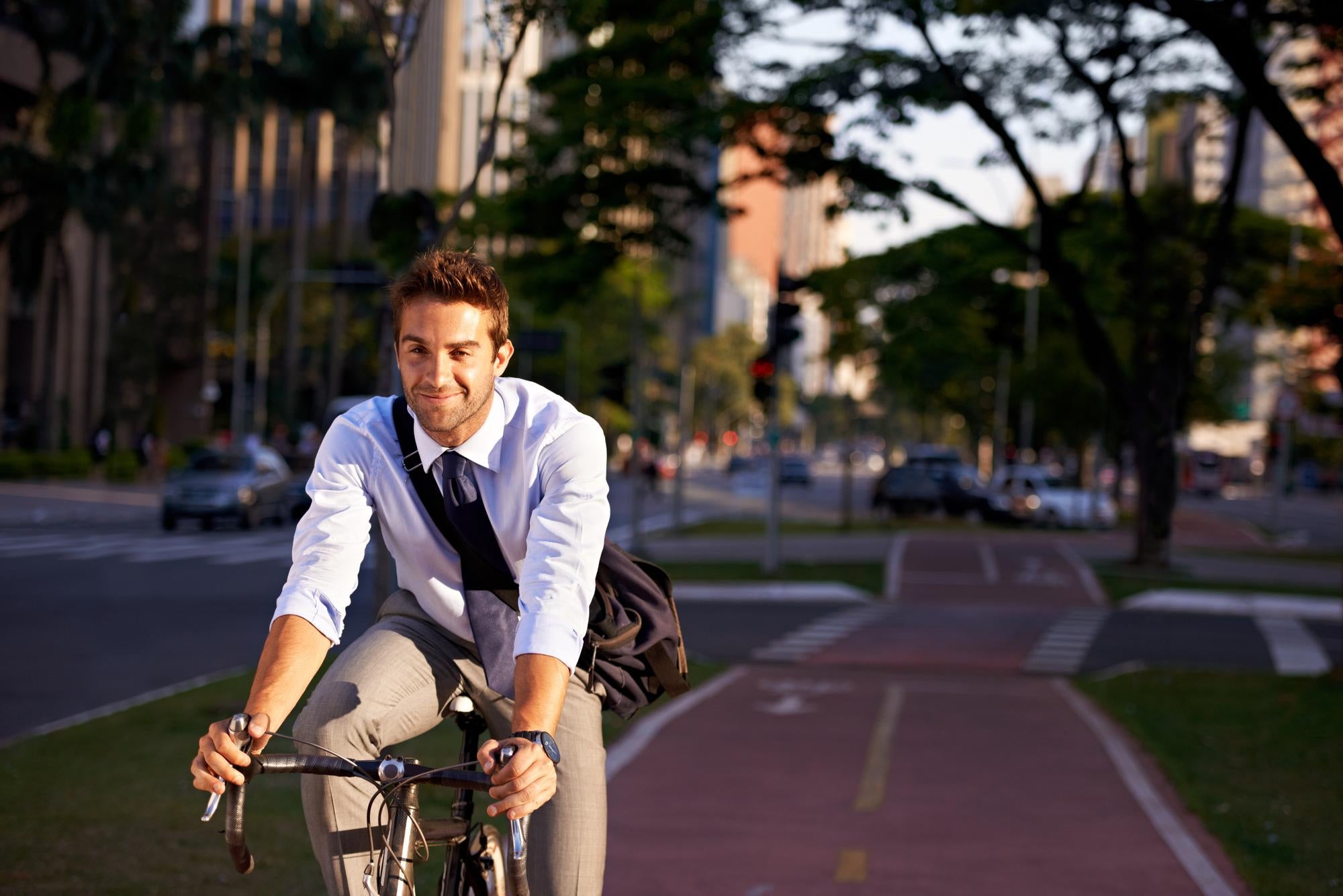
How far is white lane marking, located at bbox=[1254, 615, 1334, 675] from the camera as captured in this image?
52.7 feet

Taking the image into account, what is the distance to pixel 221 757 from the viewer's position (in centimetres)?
281

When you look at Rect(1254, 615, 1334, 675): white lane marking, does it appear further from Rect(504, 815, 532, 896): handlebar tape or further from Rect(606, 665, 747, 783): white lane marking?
Rect(504, 815, 532, 896): handlebar tape

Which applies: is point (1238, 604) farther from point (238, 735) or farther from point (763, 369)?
point (238, 735)

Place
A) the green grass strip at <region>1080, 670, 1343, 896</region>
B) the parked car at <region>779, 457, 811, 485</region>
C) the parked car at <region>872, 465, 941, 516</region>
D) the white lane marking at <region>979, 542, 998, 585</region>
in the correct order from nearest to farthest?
the green grass strip at <region>1080, 670, 1343, 896</region> → the white lane marking at <region>979, 542, 998, 585</region> → the parked car at <region>872, 465, 941, 516</region> → the parked car at <region>779, 457, 811, 485</region>

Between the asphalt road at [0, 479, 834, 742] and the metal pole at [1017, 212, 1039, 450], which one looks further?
the metal pole at [1017, 212, 1039, 450]

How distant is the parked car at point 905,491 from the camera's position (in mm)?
45000

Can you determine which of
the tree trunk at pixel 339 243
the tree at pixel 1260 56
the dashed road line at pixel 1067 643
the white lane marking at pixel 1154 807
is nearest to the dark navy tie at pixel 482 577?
the white lane marking at pixel 1154 807

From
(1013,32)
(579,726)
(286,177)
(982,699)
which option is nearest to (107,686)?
(982,699)

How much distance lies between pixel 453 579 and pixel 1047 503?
4191 centimetres

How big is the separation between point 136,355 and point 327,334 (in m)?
13.6

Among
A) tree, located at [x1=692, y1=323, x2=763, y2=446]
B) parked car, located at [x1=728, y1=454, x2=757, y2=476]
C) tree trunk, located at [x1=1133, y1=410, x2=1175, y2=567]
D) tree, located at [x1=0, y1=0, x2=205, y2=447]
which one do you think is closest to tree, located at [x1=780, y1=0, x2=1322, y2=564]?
tree trunk, located at [x1=1133, y1=410, x2=1175, y2=567]

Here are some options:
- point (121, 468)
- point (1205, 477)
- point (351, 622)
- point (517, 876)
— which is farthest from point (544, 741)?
point (1205, 477)

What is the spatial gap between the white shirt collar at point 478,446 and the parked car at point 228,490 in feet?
95.1

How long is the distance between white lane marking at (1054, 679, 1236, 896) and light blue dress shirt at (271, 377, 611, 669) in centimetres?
422
